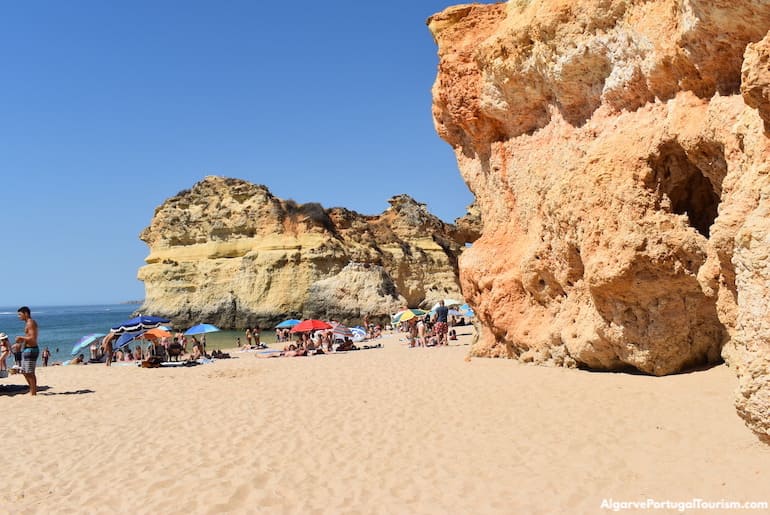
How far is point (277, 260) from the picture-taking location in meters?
40.3

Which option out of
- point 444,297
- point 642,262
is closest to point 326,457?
point 642,262

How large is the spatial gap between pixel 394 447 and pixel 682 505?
9.77ft

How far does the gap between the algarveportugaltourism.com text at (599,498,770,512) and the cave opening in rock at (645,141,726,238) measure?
4.60 metres

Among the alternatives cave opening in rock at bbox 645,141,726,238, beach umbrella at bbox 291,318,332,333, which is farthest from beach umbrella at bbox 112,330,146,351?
cave opening in rock at bbox 645,141,726,238

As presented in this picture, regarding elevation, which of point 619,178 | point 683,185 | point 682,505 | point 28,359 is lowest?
point 682,505

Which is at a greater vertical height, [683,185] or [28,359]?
[683,185]

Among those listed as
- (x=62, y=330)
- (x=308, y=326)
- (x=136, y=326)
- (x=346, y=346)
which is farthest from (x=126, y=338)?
(x=62, y=330)

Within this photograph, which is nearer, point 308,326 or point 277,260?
point 308,326

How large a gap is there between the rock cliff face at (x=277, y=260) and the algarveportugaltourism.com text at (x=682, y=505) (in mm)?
32908

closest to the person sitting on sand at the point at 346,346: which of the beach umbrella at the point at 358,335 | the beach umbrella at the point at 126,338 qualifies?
the beach umbrella at the point at 358,335

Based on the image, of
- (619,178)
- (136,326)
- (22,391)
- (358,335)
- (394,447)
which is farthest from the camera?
(358,335)

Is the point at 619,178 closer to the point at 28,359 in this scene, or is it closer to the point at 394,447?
the point at 394,447

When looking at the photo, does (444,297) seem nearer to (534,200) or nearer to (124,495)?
(534,200)

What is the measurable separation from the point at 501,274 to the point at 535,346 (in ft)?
5.97
